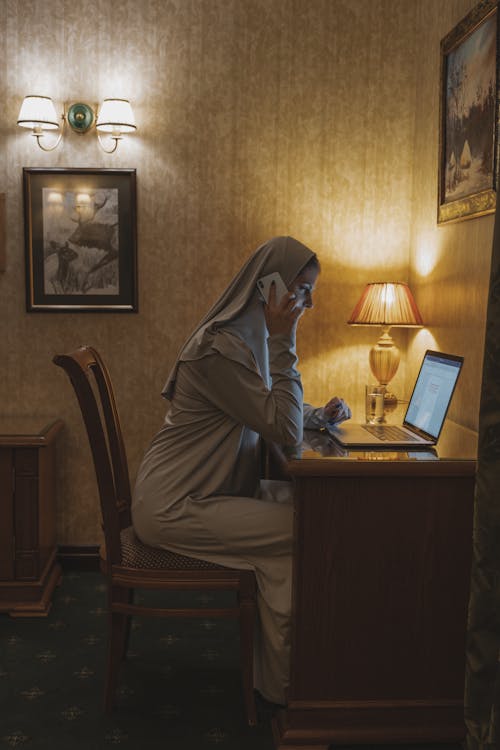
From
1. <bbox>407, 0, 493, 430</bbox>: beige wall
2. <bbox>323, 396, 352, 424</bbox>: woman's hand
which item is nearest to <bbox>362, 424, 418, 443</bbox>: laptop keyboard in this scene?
<bbox>323, 396, 352, 424</bbox>: woman's hand

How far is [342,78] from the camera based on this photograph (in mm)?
3469

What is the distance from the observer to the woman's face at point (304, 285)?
2461mm

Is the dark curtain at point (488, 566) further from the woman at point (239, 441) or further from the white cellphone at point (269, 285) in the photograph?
the white cellphone at point (269, 285)

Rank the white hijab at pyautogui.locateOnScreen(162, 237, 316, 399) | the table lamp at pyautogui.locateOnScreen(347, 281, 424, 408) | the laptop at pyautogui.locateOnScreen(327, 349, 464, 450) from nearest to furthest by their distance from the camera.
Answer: the white hijab at pyautogui.locateOnScreen(162, 237, 316, 399)
the laptop at pyautogui.locateOnScreen(327, 349, 464, 450)
the table lamp at pyautogui.locateOnScreen(347, 281, 424, 408)

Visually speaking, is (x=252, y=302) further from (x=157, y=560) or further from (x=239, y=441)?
(x=157, y=560)

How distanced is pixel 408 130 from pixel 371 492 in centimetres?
200

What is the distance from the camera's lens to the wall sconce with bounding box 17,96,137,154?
329cm

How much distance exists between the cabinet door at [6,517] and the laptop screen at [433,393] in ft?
5.25

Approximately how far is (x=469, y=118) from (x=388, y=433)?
46.2 inches

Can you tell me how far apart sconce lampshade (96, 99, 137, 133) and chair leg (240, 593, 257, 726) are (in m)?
2.09

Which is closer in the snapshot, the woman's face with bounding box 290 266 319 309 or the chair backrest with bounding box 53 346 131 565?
the chair backrest with bounding box 53 346 131 565

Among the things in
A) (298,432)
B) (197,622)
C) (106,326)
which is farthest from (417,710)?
(106,326)

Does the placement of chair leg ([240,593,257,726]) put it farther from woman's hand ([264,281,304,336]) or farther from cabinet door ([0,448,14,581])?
cabinet door ([0,448,14,581])

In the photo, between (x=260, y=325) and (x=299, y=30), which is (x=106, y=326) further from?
(x=299, y=30)
